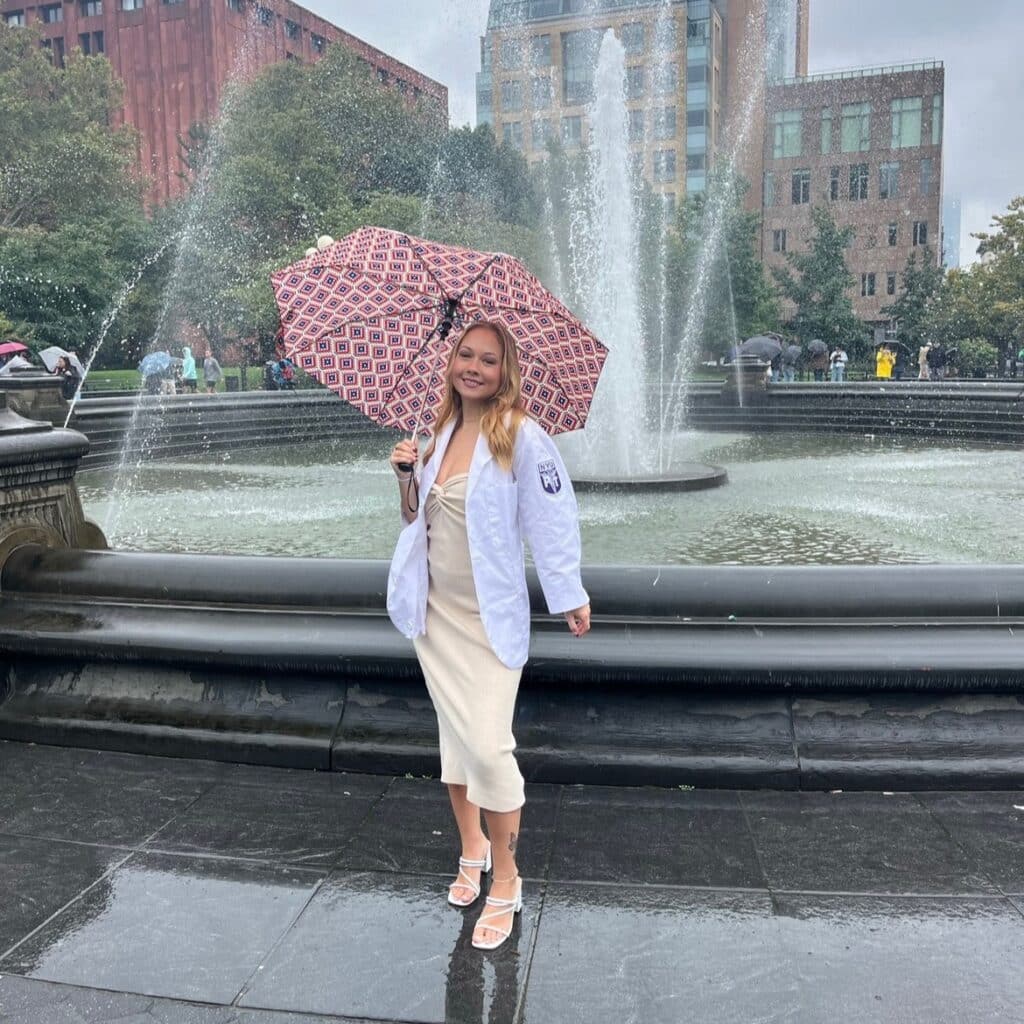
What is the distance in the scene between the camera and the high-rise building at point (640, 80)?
70.9 meters

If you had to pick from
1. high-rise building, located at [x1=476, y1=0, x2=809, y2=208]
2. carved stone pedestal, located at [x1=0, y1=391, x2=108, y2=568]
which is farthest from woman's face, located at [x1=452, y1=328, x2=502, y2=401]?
high-rise building, located at [x1=476, y1=0, x2=809, y2=208]

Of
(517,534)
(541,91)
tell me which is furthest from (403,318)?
(541,91)

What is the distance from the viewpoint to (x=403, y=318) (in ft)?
11.1

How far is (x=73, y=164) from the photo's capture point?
38969mm

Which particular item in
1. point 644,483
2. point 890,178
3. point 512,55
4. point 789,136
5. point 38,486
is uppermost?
point 512,55

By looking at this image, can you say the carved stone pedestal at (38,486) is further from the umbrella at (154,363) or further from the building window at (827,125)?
the building window at (827,125)

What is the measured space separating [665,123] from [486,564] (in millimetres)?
76820

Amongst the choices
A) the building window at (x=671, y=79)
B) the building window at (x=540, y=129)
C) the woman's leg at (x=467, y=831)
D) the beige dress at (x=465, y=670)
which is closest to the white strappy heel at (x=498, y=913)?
the woman's leg at (x=467, y=831)

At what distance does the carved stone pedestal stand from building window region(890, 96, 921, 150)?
73871 millimetres

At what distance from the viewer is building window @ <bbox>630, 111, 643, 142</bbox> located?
7569 centimetres

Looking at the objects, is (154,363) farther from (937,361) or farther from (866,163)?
(866,163)

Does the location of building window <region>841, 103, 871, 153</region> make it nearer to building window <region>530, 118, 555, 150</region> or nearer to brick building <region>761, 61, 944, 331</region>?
brick building <region>761, 61, 944, 331</region>

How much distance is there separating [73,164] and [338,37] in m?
43.1

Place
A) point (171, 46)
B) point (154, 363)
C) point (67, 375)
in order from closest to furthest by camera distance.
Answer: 1. point (67, 375)
2. point (154, 363)
3. point (171, 46)
